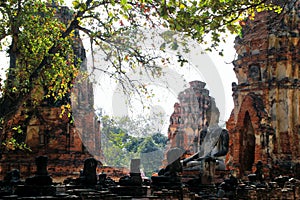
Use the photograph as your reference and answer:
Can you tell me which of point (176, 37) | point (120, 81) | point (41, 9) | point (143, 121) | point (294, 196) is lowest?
point (294, 196)

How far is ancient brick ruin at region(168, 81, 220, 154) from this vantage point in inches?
541

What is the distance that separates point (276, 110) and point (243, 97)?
64.9 inches

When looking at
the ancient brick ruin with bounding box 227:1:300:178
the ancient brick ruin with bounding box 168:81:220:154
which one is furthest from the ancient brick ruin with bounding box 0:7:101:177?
the ancient brick ruin with bounding box 227:1:300:178

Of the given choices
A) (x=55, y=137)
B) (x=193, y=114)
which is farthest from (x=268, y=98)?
(x=55, y=137)

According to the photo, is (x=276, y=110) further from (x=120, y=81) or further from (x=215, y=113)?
(x=120, y=81)

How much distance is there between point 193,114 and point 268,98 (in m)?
5.37

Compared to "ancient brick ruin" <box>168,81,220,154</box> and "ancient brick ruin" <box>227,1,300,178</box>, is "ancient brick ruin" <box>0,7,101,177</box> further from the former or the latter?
"ancient brick ruin" <box>227,1,300,178</box>

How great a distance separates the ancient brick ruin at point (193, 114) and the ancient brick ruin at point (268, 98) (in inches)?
69.1

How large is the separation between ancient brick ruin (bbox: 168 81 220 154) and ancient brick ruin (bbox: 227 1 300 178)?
1.75 meters

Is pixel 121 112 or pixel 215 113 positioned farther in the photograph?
pixel 215 113

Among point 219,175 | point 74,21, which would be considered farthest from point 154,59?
point 219,175

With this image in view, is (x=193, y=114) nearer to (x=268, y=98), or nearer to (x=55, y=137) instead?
(x=268, y=98)

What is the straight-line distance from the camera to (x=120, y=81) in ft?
35.5

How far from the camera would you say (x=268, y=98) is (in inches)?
810
